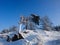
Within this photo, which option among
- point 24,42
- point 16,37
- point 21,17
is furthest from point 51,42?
point 21,17

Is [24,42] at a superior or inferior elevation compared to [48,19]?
inferior

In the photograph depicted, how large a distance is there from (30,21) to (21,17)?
259 inches

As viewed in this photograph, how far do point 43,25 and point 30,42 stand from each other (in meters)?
20.8

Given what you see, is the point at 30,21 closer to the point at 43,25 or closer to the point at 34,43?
the point at 43,25

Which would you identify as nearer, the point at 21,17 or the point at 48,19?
the point at 21,17

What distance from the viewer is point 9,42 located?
910 inches

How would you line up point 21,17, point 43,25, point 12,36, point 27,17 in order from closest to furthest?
point 12,36 < point 21,17 < point 27,17 < point 43,25

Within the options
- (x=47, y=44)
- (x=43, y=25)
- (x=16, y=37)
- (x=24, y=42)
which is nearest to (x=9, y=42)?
(x=16, y=37)

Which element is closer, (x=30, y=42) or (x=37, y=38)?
(x=30, y=42)

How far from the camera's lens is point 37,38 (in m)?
22.6

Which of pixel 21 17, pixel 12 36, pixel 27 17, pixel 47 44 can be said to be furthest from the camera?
pixel 27 17

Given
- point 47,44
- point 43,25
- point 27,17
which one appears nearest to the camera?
point 47,44

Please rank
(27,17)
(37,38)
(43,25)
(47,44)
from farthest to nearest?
(43,25), (27,17), (37,38), (47,44)

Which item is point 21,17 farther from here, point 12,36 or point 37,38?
point 37,38
